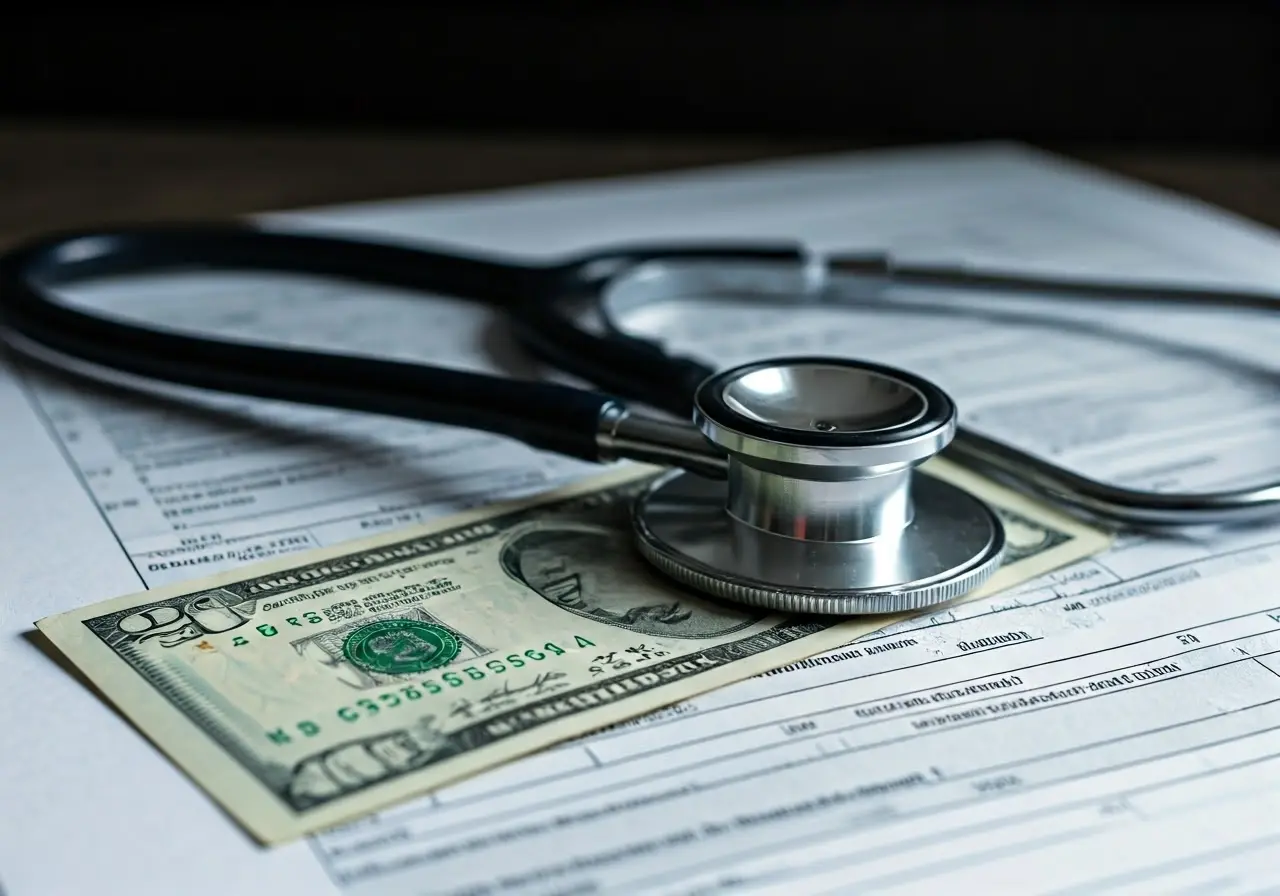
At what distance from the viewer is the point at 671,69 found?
1.38 m

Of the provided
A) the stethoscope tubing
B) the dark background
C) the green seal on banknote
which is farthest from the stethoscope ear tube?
the dark background

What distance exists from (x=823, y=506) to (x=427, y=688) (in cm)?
15

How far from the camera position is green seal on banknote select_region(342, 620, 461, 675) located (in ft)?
1.64

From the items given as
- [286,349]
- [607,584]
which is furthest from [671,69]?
[607,584]

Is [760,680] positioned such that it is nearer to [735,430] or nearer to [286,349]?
[735,430]

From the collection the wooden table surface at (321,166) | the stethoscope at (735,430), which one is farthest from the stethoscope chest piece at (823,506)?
the wooden table surface at (321,166)

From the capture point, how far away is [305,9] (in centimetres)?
136

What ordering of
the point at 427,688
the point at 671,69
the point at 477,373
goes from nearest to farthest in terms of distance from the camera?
the point at 427,688 < the point at 477,373 < the point at 671,69

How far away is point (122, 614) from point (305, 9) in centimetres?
95

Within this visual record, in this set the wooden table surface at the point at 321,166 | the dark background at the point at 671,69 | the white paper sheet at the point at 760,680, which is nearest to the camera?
the white paper sheet at the point at 760,680

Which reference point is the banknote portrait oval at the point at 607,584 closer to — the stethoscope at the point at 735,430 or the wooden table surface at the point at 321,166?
the stethoscope at the point at 735,430

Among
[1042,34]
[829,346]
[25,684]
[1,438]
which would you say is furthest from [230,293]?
[1042,34]

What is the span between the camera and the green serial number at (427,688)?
0.46 metres

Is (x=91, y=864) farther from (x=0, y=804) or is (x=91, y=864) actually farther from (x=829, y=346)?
(x=829, y=346)
